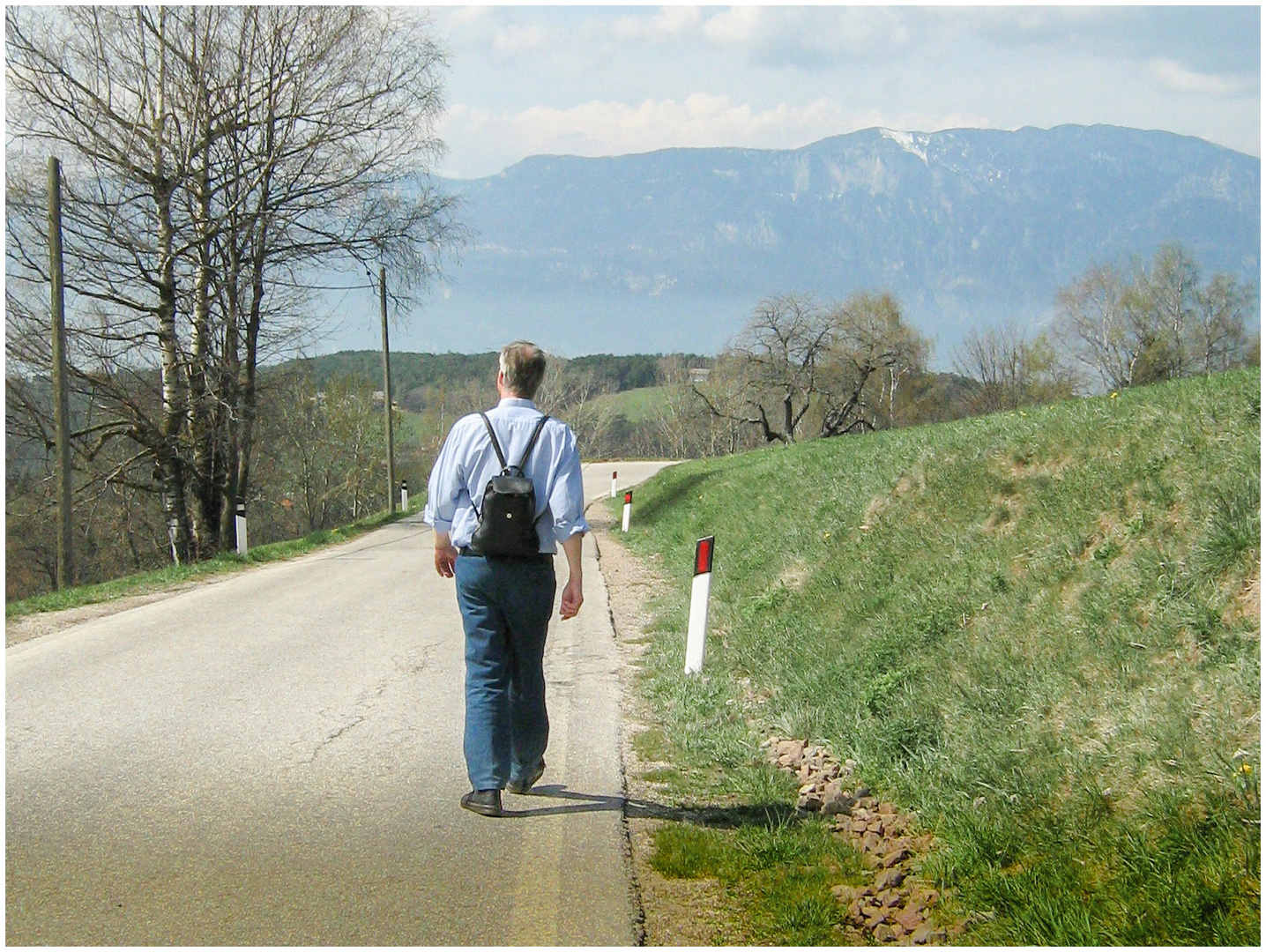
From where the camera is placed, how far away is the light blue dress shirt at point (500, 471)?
503cm

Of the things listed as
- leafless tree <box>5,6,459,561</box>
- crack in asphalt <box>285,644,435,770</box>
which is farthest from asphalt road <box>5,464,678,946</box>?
leafless tree <box>5,6,459,561</box>

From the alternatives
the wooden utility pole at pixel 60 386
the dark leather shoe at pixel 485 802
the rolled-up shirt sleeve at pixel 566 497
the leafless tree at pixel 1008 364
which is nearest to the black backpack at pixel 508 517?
the rolled-up shirt sleeve at pixel 566 497

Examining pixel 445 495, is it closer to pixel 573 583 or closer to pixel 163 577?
pixel 573 583

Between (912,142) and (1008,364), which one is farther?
(912,142)

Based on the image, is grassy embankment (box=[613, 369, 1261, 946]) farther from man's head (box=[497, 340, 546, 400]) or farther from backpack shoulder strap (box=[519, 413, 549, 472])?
man's head (box=[497, 340, 546, 400])

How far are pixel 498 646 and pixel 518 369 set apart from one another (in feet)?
4.03

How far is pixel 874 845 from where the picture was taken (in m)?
4.82

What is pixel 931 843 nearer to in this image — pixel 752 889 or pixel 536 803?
pixel 752 889

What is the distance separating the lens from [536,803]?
5.34 metres

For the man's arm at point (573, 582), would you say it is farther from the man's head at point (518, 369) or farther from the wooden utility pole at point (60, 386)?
the wooden utility pole at point (60, 386)

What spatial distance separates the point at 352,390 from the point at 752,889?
69.2m

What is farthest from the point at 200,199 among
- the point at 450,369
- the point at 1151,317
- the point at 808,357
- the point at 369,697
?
the point at 450,369

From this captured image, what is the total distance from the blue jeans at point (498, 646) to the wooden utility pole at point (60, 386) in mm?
15782

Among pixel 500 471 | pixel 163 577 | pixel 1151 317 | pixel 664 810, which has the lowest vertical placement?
pixel 163 577
